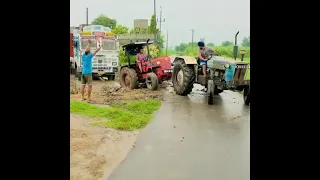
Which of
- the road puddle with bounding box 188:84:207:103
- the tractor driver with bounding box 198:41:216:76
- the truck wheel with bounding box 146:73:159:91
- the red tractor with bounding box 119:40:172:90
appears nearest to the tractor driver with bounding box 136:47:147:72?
the red tractor with bounding box 119:40:172:90

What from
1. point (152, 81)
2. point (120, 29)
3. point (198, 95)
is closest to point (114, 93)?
point (152, 81)

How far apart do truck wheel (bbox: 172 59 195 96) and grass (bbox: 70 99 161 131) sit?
56cm

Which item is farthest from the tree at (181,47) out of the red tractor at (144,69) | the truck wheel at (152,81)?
the truck wheel at (152,81)

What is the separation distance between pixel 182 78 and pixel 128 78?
126 cm

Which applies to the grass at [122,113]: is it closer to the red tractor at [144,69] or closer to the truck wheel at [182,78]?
the truck wheel at [182,78]

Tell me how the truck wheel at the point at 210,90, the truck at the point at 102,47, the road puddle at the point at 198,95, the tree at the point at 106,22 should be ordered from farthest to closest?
the tree at the point at 106,22, the truck at the point at 102,47, the road puddle at the point at 198,95, the truck wheel at the point at 210,90

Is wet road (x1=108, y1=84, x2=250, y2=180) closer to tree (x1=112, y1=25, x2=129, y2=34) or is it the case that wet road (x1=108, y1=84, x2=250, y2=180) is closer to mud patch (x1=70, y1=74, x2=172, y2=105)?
mud patch (x1=70, y1=74, x2=172, y2=105)

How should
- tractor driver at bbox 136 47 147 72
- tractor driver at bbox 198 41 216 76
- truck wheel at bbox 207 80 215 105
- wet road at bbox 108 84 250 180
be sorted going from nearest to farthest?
1. wet road at bbox 108 84 250 180
2. truck wheel at bbox 207 80 215 105
3. tractor driver at bbox 198 41 216 76
4. tractor driver at bbox 136 47 147 72

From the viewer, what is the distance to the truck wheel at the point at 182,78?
587 centimetres

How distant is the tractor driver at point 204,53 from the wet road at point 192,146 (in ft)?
1.96

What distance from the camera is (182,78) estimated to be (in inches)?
236

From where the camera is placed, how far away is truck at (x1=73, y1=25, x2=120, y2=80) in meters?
7.55
